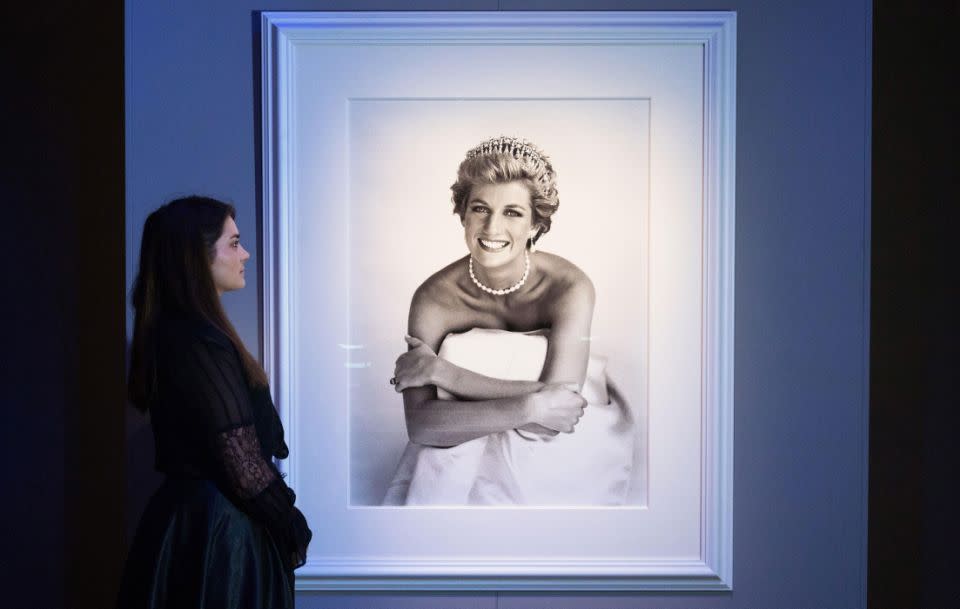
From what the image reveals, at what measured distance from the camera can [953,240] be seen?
2.17m

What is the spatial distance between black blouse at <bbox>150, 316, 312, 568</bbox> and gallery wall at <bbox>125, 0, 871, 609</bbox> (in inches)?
18.5

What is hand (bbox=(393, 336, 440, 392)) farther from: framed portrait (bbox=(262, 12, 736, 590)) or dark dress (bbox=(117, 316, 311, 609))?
dark dress (bbox=(117, 316, 311, 609))

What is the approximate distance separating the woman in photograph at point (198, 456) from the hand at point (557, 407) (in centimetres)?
71

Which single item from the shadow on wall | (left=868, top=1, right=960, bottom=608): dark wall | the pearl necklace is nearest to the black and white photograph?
the pearl necklace

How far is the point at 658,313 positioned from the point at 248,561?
126 cm

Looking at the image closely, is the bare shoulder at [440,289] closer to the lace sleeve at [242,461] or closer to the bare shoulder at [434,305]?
the bare shoulder at [434,305]

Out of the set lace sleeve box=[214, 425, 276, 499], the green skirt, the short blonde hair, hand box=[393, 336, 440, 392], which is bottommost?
the green skirt

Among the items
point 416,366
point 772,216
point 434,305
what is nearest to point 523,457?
point 416,366

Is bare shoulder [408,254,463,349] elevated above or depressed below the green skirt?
above

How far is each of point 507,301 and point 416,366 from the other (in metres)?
0.32

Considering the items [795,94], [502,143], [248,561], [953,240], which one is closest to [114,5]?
[502,143]

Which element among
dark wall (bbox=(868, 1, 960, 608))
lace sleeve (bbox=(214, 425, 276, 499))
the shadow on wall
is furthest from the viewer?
dark wall (bbox=(868, 1, 960, 608))

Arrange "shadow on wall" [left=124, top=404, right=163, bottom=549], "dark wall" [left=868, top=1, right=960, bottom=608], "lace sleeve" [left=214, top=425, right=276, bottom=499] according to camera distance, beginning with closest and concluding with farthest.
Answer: "lace sleeve" [left=214, top=425, right=276, bottom=499], "shadow on wall" [left=124, top=404, right=163, bottom=549], "dark wall" [left=868, top=1, right=960, bottom=608]

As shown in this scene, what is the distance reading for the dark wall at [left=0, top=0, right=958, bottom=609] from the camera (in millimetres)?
2182
